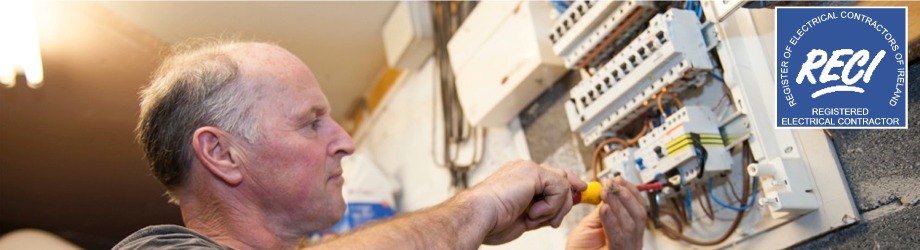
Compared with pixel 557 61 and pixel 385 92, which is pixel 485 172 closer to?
pixel 557 61

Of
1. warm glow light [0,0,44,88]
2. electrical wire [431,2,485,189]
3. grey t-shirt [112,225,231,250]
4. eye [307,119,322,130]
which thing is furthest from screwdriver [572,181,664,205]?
warm glow light [0,0,44,88]

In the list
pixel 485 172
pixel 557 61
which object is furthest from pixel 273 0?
pixel 557 61

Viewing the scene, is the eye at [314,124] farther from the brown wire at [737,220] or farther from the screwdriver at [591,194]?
the brown wire at [737,220]

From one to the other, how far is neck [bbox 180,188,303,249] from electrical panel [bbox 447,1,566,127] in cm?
63

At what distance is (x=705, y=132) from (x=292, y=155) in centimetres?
61

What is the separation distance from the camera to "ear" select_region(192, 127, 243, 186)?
1.09 m

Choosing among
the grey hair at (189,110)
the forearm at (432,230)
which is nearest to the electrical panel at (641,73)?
the forearm at (432,230)

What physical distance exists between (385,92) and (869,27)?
66.8 inches

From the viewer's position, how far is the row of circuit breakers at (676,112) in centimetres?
108

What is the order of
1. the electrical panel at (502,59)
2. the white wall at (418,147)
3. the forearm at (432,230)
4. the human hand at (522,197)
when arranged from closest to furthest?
the forearm at (432,230)
the human hand at (522,197)
the electrical panel at (502,59)
the white wall at (418,147)

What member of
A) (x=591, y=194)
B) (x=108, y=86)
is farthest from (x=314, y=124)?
(x=108, y=86)

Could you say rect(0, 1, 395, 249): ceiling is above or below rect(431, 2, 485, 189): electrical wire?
above

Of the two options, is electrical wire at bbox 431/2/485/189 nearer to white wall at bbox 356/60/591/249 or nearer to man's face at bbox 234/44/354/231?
white wall at bbox 356/60/591/249

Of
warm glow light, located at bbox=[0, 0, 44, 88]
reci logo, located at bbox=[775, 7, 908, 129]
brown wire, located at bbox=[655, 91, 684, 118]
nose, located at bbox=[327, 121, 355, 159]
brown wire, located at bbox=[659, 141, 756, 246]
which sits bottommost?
brown wire, located at bbox=[659, 141, 756, 246]
